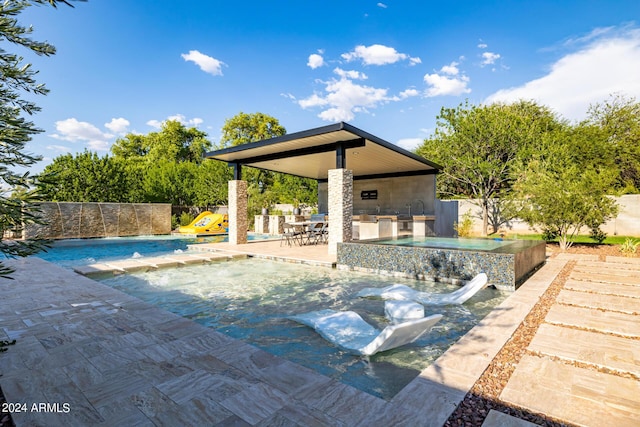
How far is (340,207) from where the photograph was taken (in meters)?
8.80

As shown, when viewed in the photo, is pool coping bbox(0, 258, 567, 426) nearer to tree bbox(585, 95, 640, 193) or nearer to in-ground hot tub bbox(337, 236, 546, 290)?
in-ground hot tub bbox(337, 236, 546, 290)

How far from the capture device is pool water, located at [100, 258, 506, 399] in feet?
9.41

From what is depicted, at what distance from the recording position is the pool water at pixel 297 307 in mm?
2869

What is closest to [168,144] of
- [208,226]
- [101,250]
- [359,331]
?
[208,226]

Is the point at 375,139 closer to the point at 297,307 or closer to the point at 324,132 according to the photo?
the point at 324,132

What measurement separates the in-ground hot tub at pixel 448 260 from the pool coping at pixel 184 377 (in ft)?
6.11

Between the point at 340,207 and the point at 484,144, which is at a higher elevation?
the point at 484,144

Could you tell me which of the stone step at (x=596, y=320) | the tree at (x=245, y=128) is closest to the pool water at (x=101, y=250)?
the stone step at (x=596, y=320)

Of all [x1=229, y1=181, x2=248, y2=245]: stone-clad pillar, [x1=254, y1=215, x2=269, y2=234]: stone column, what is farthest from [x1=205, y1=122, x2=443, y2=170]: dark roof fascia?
[x1=254, y1=215, x2=269, y2=234]: stone column

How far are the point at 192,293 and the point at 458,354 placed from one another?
4371 mm

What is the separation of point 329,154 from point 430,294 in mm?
6817

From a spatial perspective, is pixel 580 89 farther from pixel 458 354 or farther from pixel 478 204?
pixel 458 354

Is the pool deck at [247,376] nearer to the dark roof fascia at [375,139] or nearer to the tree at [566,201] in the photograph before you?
the dark roof fascia at [375,139]

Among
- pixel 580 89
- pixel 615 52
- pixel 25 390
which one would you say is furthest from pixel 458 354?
pixel 580 89
